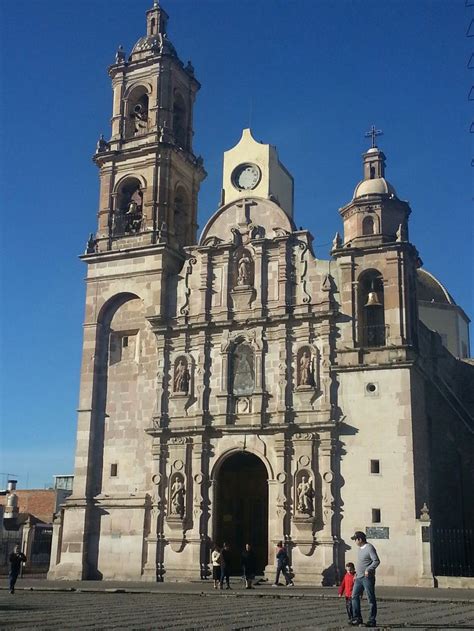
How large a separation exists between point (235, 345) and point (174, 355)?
2661 mm

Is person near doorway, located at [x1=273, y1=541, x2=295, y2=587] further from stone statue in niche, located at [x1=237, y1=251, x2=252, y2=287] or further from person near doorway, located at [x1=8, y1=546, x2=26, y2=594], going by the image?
stone statue in niche, located at [x1=237, y1=251, x2=252, y2=287]

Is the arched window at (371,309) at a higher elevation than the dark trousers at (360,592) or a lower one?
higher

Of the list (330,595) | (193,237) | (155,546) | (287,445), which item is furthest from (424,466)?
(193,237)

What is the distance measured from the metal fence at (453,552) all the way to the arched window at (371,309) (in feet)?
24.8

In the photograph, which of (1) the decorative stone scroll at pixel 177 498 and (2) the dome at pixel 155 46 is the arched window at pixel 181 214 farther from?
(1) the decorative stone scroll at pixel 177 498

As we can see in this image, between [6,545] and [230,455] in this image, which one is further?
[6,545]

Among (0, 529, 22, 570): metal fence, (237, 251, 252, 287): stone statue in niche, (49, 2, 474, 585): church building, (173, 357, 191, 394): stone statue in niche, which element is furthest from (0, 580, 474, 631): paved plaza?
(0, 529, 22, 570): metal fence

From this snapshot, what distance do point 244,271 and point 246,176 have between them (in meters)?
5.17

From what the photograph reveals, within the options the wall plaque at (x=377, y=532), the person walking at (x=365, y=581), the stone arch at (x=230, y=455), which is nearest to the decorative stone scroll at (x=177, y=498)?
the stone arch at (x=230, y=455)

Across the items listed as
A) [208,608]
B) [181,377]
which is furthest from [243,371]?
[208,608]

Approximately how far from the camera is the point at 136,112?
3872cm

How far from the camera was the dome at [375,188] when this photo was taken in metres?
39.5

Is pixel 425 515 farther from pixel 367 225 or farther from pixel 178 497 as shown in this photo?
pixel 367 225

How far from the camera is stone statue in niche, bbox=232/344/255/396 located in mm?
32219
